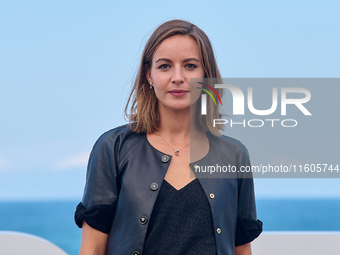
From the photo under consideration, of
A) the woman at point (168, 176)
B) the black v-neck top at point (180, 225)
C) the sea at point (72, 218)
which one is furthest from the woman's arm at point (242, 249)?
the sea at point (72, 218)

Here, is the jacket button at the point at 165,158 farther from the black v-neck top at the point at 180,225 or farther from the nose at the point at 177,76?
the nose at the point at 177,76

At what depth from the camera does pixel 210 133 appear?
1.96m

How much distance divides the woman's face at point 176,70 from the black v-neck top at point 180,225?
1.02 ft

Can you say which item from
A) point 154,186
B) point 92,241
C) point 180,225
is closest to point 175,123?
point 154,186

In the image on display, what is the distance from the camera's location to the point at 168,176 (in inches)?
68.9

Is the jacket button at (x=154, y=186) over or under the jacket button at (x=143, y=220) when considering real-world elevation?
over

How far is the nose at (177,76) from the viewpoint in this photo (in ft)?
5.63

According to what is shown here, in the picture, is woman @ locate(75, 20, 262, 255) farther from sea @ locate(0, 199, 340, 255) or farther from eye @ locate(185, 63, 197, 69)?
sea @ locate(0, 199, 340, 255)

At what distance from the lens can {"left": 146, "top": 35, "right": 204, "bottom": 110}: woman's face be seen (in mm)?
1741

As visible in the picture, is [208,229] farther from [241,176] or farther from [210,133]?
[210,133]

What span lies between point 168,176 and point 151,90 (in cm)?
35

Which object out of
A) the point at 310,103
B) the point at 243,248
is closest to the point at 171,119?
the point at 243,248

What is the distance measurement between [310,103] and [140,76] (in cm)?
142

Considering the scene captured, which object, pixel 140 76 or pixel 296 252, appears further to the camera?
pixel 296 252
